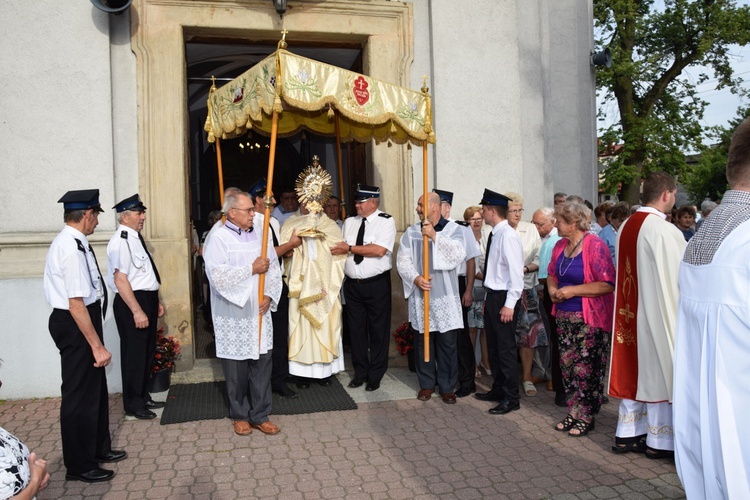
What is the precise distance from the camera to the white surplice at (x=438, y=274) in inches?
242

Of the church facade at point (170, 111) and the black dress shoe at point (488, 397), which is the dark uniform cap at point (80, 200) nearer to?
the church facade at point (170, 111)

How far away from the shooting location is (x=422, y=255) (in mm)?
6324

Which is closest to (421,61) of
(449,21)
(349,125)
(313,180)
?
(449,21)

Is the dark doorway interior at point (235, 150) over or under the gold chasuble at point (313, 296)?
over

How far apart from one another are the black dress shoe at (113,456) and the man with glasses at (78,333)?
20 cm

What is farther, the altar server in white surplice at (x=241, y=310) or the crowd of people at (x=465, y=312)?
the altar server in white surplice at (x=241, y=310)

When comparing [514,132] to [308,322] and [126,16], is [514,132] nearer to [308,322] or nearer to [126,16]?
[308,322]

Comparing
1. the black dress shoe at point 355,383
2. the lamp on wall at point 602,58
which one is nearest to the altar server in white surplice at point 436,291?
the black dress shoe at point 355,383

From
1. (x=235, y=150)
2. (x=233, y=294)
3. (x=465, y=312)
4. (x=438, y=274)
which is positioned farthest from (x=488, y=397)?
(x=235, y=150)

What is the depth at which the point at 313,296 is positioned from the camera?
649 cm

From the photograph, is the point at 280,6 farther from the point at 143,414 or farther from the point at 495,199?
the point at 143,414

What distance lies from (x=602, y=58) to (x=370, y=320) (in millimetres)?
6231

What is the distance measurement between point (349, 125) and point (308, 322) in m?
2.25

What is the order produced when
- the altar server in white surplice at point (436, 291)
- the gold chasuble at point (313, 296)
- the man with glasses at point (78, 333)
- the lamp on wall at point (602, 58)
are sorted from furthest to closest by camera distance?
the lamp on wall at point (602, 58), the gold chasuble at point (313, 296), the altar server in white surplice at point (436, 291), the man with glasses at point (78, 333)
